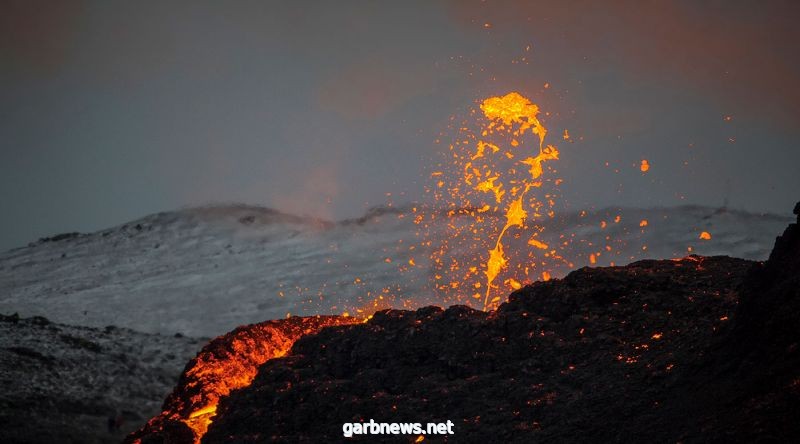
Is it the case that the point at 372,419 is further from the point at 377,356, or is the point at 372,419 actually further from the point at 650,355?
the point at 650,355

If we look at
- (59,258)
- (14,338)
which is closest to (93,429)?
(14,338)

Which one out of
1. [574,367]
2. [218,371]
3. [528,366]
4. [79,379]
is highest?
[79,379]

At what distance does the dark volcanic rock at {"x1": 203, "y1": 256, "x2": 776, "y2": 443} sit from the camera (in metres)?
10.5

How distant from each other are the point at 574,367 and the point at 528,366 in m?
0.61

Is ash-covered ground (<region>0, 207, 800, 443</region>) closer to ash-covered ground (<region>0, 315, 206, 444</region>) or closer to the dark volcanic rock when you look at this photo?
the dark volcanic rock

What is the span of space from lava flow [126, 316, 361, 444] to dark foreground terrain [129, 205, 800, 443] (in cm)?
15

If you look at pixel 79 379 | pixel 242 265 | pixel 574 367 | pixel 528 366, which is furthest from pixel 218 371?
pixel 242 265

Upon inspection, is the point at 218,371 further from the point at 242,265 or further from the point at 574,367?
the point at 242,265

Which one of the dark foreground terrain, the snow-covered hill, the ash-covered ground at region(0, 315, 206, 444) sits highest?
the snow-covered hill

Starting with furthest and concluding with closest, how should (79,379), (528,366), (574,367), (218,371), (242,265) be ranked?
(242,265)
(79,379)
(218,371)
(528,366)
(574,367)

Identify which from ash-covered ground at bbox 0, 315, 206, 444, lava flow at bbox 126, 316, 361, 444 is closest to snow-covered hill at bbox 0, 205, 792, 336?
ash-covered ground at bbox 0, 315, 206, 444

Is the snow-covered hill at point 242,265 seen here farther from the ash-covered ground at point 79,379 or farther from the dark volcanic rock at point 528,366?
the dark volcanic rock at point 528,366

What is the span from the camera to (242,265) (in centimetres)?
5525

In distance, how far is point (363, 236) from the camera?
57062 millimetres
